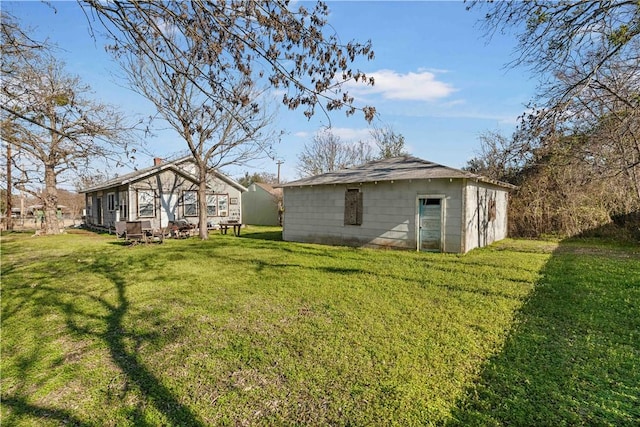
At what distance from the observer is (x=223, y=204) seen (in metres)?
20.6

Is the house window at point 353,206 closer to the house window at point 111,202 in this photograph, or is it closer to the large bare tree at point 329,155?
the house window at point 111,202

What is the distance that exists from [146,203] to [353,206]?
11.8 m

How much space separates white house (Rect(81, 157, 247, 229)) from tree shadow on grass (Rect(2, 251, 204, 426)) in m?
11.5

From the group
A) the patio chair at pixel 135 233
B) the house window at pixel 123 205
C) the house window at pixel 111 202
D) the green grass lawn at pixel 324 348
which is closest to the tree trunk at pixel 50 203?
the house window at pixel 111 202

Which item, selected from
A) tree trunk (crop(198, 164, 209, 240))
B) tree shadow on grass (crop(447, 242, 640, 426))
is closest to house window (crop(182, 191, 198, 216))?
tree trunk (crop(198, 164, 209, 240))

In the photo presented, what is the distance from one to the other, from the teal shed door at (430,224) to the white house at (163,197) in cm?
1254

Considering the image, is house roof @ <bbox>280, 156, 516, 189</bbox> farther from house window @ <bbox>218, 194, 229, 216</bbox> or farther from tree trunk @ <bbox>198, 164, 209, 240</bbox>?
house window @ <bbox>218, 194, 229, 216</bbox>

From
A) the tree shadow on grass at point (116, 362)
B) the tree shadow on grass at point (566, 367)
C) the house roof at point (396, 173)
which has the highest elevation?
the house roof at point (396, 173)

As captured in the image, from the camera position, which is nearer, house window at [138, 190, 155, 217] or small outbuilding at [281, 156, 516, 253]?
small outbuilding at [281, 156, 516, 253]

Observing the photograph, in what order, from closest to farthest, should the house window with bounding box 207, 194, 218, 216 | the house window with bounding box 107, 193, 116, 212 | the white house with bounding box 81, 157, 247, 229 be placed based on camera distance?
the white house with bounding box 81, 157, 247, 229 < the house window with bounding box 107, 193, 116, 212 < the house window with bounding box 207, 194, 218, 216

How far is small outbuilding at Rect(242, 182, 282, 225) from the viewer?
25500 mm

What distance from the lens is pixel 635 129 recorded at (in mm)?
7711

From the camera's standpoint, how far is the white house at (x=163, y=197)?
17.0 m

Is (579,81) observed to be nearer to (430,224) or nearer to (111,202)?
(430,224)
